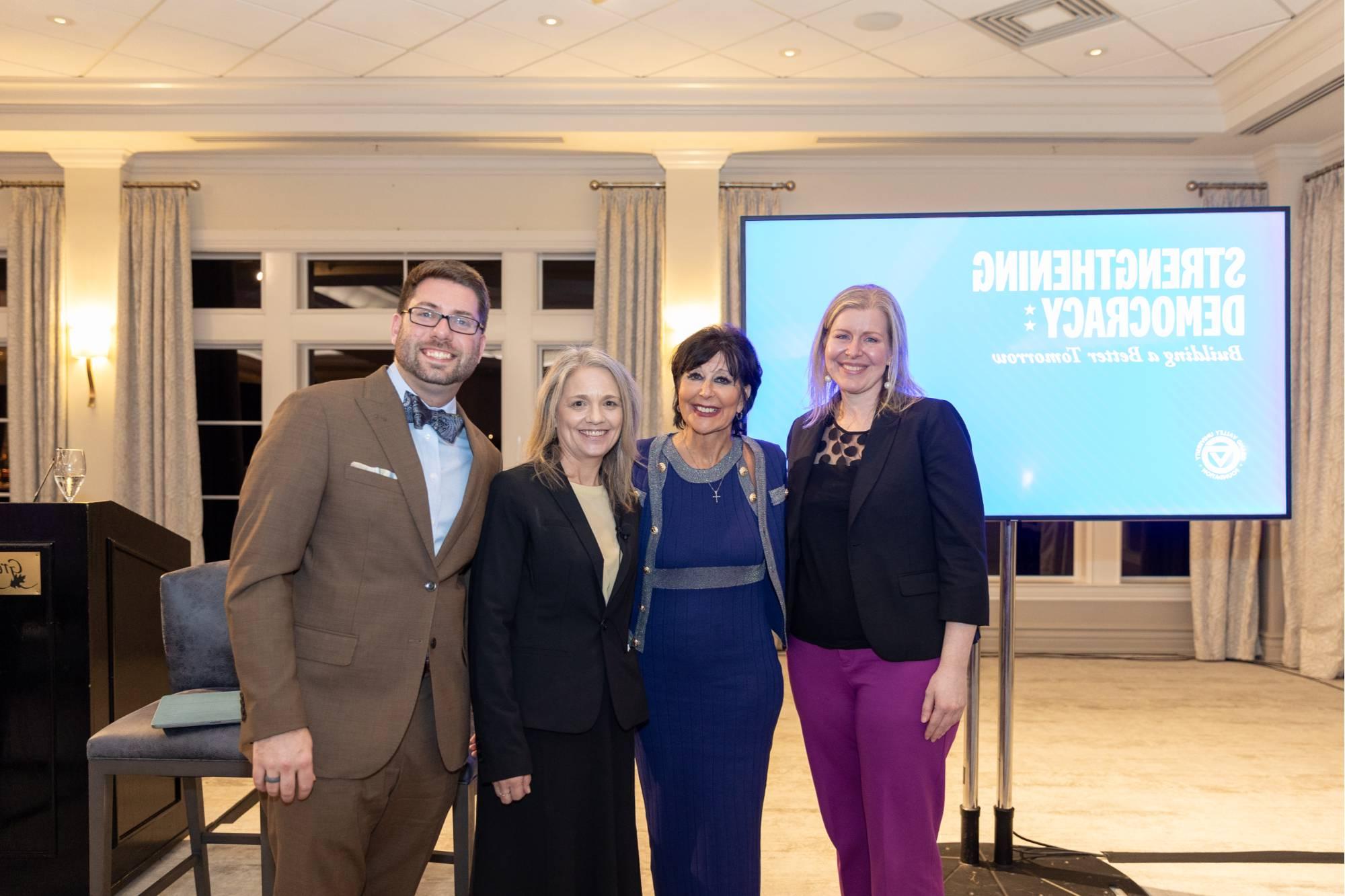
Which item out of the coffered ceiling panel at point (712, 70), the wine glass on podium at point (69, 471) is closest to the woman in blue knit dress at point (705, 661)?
the wine glass on podium at point (69, 471)

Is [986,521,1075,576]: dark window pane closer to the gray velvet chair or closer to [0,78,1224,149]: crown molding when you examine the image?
[0,78,1224,149]: crown molding

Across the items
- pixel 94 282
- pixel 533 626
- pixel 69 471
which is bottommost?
pixel 533 626

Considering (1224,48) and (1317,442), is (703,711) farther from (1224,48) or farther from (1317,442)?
(1317,442)

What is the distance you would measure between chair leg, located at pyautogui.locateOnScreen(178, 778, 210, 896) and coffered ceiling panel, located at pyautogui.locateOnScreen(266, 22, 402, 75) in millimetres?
3892

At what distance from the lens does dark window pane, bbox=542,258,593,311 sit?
6582 millimetres

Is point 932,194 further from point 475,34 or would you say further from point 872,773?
point 872,773

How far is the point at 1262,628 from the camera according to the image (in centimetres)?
624

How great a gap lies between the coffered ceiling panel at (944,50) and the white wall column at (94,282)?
16.8 ft

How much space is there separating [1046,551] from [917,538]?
5.04 metres

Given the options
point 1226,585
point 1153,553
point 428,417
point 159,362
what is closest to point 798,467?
point 428,417

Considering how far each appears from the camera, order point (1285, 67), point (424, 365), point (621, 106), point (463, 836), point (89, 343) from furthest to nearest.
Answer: point (89, 343), point (621, 106), point (1285, 67), point (463, 836), point (424, 365)

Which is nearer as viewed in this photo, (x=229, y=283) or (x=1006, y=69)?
(x=1006, y=69)

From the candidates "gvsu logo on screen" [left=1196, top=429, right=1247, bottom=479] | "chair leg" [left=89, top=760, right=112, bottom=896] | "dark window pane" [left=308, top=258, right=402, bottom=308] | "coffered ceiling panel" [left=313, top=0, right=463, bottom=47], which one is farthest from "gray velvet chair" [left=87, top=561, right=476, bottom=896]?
"dark window pane" [left=308, top=258, right=402, bottom=308]

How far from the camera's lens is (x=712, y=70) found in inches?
215
